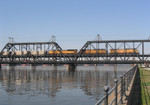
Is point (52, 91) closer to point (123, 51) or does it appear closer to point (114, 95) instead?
point (114, 95)

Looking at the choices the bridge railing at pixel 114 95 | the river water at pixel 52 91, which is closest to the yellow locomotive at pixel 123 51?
the river water at pixel 52 91

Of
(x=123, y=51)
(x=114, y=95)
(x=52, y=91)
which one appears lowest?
(x=52, y=91)

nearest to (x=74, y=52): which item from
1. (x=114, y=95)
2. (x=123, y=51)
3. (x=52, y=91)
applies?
(x=123, y=51)

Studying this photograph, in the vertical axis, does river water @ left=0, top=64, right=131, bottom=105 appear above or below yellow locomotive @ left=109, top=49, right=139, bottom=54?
below

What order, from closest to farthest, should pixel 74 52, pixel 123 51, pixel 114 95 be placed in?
pixel 114 95, pixel 123 51, pixel 74 52

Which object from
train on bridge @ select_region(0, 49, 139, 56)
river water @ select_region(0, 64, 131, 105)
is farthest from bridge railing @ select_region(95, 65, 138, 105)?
train on bridge @ select_region(0, 49, 139, 56)

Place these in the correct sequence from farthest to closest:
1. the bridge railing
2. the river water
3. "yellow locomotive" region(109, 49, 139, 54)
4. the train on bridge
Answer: the train on bridge
"yellow locomotive" region(109, 49, 139, 54)
the river water
the bridge railing

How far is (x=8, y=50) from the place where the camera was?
11425cm

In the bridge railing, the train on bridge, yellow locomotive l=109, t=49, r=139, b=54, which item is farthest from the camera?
the train on bridge

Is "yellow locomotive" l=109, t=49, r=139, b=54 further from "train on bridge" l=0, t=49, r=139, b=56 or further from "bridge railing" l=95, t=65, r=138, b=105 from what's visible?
"bridge railing" l=95, t=65, r=138, b=105

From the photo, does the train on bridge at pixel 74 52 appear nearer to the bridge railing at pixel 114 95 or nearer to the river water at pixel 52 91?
the river water at pixel 52 91

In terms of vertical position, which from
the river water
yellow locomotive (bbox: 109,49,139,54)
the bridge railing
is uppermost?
yellow locomotive (bbox: 109,49,139,54)

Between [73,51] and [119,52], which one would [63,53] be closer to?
[73,51]

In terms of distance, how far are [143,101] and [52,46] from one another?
89731 millimetres
